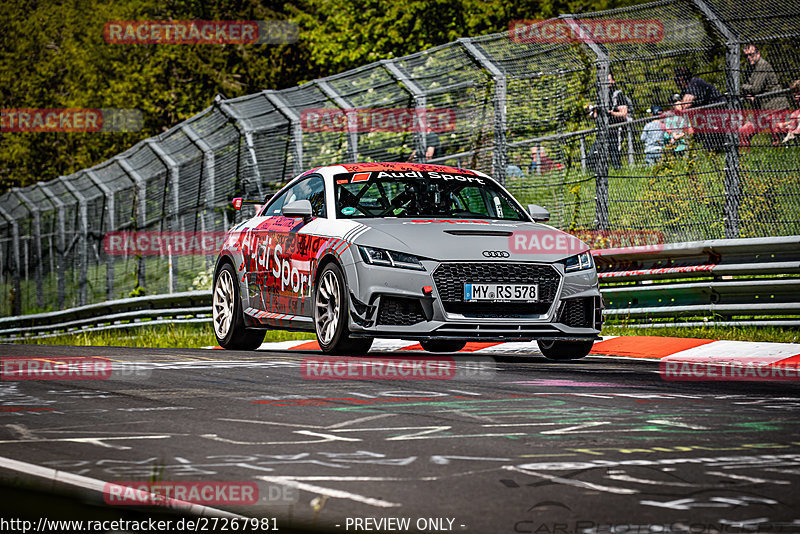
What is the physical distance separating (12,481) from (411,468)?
1537mm

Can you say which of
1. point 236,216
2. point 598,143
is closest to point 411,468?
point 598,143

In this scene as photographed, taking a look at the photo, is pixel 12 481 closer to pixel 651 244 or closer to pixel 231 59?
pixel 651 244

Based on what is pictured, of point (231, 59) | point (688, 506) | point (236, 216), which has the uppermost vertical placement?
point (231, 59)

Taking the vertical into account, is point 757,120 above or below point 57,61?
below

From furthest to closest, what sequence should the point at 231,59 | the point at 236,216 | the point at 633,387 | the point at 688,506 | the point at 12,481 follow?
1. the point at 231,59
2. the point at 236,216
3. the point at 633,387
4. the point at 12,481
5. the point at 688,506

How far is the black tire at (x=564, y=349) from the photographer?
35.3 ft

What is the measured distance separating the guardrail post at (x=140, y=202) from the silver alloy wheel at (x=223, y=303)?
32.1ft

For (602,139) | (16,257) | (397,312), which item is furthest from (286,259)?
(16,257)

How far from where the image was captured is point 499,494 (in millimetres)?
4637

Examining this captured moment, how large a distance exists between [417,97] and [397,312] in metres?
6.99

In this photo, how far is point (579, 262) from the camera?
10234 millimetres

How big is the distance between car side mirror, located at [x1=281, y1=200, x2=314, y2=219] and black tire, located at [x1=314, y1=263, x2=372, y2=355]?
0.60 metres

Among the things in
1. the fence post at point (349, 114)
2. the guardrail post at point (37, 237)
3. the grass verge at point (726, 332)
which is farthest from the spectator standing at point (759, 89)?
the guardrail post at point (37, 237)

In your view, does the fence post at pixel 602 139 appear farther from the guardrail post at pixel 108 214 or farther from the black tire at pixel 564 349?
the guardrail post at pixel 108 214
